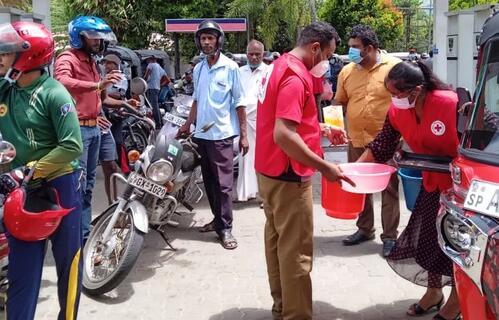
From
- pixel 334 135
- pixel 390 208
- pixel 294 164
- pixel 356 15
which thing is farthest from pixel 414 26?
pixel 294 164

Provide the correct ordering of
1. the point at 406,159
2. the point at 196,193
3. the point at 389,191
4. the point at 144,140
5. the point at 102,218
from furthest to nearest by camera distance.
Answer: the point at 144,140, the point at 196,193, the point at 389,191, the point at 102,218, the point at 406,159

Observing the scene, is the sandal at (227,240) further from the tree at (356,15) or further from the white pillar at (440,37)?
the tree at (356,15)

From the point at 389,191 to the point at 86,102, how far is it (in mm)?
2572

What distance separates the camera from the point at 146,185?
14.6 ft

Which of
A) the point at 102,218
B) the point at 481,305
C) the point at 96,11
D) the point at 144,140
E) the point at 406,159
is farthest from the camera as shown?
the point at 96,11

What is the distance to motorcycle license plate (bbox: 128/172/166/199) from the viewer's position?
4.43m

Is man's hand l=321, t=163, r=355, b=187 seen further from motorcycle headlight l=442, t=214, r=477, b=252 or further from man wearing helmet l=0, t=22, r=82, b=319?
man wearing helmet l=0, t=22, r=82, b=319

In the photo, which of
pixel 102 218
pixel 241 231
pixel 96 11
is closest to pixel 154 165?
pixel 102 218

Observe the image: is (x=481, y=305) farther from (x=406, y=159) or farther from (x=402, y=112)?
(x=402, y=112)

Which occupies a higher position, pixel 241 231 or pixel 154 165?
pixel 154 165

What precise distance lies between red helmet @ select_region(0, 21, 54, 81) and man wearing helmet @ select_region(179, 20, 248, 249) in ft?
7.64

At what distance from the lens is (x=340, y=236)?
553cm

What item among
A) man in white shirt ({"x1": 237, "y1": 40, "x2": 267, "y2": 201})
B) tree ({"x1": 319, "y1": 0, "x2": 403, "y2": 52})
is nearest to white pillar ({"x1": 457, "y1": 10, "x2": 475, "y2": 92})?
man in white shirt ({"x1": 237, "y1": 40, "x2": 267, "y2": 201})

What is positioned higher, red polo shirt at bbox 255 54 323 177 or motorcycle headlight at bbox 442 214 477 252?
red polo shirt at bbox 255 54 323 177
